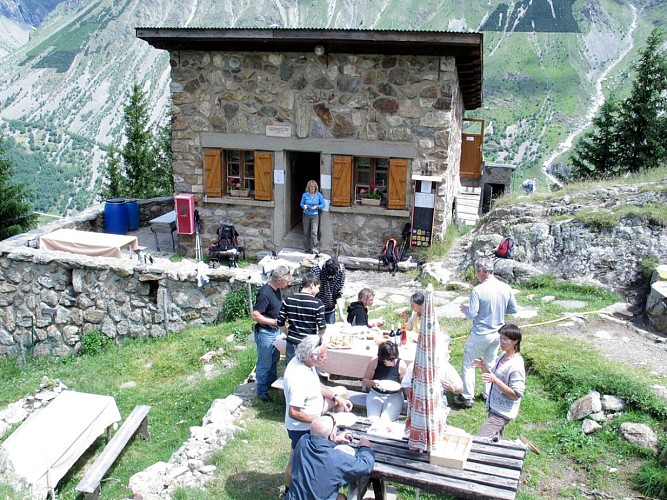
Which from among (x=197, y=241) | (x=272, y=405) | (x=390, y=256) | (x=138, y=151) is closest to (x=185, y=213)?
(x=197, y=241)

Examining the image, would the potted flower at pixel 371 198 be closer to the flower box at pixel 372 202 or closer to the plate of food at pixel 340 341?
the flower box at pixel 372 202

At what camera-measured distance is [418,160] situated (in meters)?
13.2

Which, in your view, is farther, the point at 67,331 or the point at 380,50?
the point at 380,50

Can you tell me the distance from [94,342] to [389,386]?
7177 mm

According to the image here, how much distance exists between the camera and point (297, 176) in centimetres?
Answer: 1555

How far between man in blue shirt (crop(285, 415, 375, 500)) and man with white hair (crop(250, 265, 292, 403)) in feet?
8.37

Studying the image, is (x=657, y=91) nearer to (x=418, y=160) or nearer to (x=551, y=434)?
(x=418, y=160)

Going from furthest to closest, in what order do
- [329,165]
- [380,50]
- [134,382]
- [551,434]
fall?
1. [329,165]
2. [380,50]
3. [134,382]
4. [551,434]

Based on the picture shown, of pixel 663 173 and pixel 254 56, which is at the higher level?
pixel 254 56

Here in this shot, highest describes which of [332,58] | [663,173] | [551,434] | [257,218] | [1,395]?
[332,58]

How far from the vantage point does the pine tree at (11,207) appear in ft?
75.7

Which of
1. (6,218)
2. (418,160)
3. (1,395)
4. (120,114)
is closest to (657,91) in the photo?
(418,160)

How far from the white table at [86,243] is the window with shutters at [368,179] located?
15.5ft

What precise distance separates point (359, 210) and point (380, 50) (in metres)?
3.51
